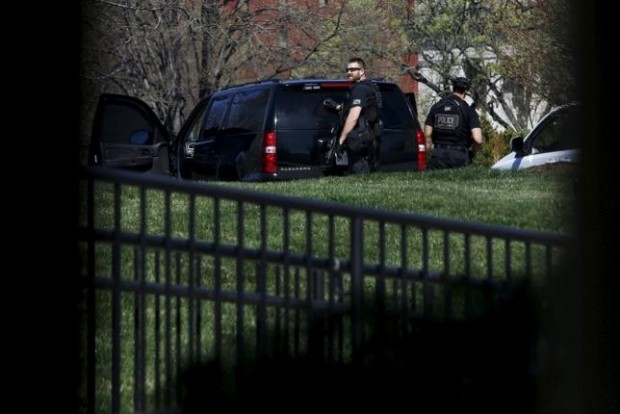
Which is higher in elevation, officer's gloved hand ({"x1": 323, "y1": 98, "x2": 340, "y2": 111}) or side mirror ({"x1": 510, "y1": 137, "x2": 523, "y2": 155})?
officer's gloved hand ({"x1": 323, "y1": 98, "x2": 340, "y2": 111})

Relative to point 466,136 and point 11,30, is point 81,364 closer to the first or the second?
point 11,30

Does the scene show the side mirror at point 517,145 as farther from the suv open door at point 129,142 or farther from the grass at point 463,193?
the suv open door at point 129,142

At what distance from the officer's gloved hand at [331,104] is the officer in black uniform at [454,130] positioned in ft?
3.03

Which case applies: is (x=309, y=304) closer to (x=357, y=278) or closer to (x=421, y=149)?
(x=357, y=278)

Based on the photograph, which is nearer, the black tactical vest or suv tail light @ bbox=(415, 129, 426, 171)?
the black tactical vest

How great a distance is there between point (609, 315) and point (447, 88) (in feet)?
105

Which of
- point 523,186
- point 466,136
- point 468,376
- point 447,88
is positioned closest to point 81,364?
point 468,376

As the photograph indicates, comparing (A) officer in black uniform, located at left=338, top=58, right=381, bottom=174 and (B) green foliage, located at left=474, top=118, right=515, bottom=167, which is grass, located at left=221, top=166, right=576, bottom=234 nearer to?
(A) officer in black uniform, located at left=338, top=58, right=381, bottom=174

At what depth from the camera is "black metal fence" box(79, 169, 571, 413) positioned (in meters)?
3.97

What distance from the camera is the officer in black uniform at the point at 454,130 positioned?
12.0 metres

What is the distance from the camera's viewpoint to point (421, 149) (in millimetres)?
12828

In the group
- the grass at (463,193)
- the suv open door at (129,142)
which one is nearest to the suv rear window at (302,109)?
the grass at (463,193)

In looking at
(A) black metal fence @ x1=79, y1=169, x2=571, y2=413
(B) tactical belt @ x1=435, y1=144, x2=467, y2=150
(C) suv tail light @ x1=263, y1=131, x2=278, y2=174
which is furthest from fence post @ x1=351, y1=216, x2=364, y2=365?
(B) tactical belt @ x1=435, y1=144, x2=467, y2=150

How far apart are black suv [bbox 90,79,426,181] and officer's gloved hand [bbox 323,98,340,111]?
0.08 meters
